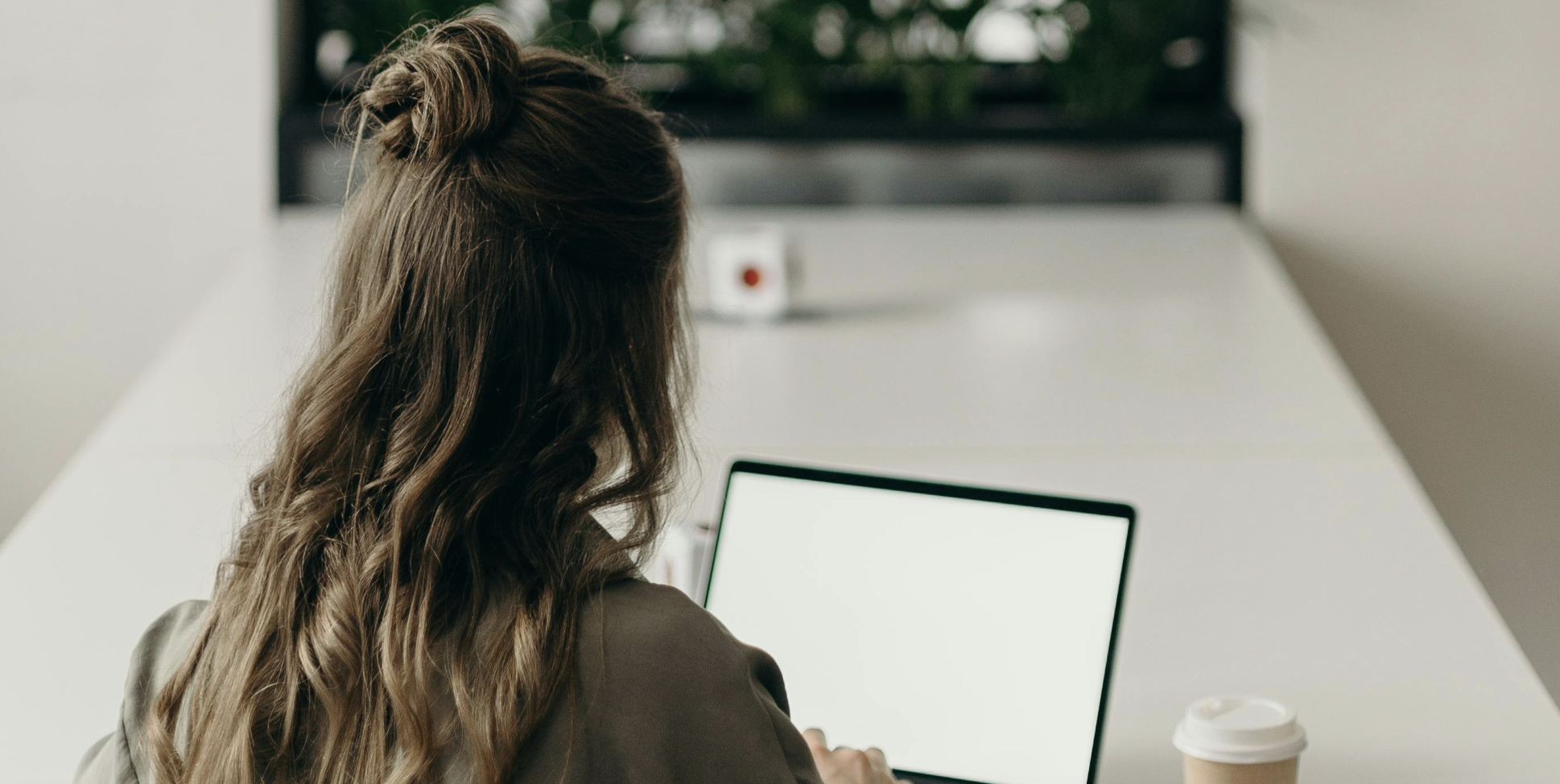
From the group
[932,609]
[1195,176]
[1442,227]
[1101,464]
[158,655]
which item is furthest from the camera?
[1195,176]

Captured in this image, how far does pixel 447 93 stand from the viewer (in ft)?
2.22

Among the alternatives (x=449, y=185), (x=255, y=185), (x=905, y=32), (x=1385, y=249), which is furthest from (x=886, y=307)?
(x=449, y=185)

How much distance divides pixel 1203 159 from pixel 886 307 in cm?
85

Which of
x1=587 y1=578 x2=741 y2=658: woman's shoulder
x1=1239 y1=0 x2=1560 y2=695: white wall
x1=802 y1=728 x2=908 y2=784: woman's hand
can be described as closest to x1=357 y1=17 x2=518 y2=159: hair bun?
x1=587 y1=578 x2=741 y2=658: woman's shoulder

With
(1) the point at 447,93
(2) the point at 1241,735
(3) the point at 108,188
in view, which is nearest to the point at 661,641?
(1) the point at 447,93

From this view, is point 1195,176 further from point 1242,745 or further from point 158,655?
point 158,655

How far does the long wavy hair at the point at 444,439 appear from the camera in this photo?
658mm

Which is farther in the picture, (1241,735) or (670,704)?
(1241,735)

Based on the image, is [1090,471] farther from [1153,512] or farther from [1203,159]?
[1203,159]

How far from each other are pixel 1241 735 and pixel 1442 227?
185 cm

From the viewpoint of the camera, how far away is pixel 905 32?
2559mm

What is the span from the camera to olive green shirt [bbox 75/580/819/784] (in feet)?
2.10

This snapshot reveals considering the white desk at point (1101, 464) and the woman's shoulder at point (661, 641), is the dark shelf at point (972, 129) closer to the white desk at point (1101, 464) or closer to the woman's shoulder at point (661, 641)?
the white desk at point (1101, 464)

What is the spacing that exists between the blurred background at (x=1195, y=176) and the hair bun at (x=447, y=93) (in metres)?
1.74
